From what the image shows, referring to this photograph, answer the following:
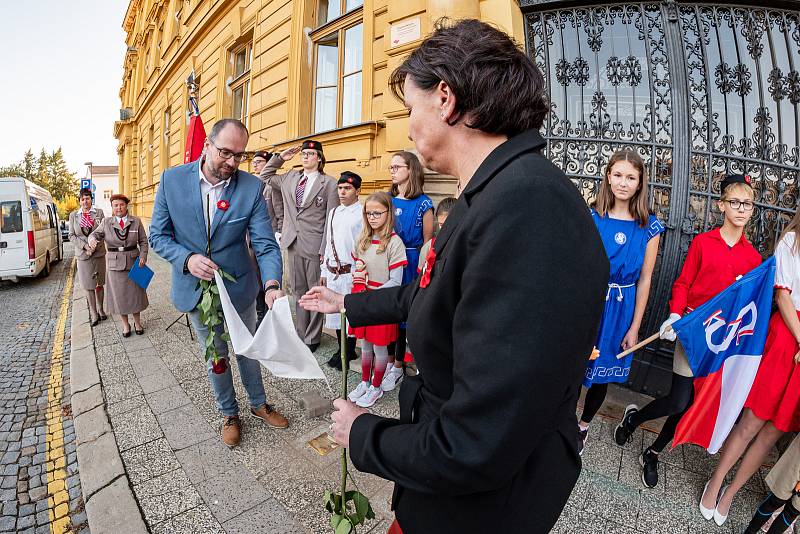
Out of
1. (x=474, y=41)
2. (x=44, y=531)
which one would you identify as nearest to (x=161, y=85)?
(x=44, y=531)

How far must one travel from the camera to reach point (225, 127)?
2.68 m

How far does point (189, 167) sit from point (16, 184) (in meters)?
10.6

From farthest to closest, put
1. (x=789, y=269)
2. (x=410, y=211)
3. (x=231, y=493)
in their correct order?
1. (x=410, y=211)
2. (x=231, y=493)
3. (x=789, y=269)

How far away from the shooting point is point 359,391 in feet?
12.3

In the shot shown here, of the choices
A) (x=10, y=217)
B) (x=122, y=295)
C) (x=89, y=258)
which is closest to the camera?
(x=122, y=295)

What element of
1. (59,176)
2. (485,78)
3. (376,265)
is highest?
(59,176)

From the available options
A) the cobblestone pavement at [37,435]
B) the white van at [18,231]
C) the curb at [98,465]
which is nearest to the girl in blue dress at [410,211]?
the curb at [98,465]

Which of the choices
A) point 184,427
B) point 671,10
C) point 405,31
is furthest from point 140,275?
point 671,10

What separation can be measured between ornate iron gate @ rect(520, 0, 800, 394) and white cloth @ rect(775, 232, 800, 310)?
136 cm

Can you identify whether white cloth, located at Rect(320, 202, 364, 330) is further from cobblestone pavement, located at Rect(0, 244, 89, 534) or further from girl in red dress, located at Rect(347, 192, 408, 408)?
cobblestone pavement, located at Rect(0, 244, 89, 534)

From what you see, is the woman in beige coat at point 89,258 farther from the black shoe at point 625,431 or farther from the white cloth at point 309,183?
the black shoe at point 625,431

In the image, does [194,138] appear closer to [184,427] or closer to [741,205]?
[184,427]

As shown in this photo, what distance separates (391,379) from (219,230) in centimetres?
215

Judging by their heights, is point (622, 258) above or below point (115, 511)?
above
